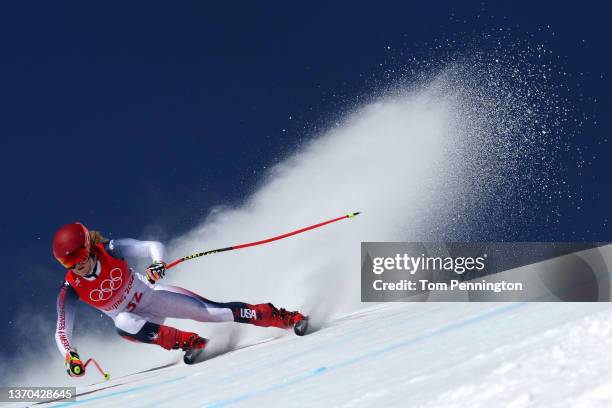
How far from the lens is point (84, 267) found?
17.7ft

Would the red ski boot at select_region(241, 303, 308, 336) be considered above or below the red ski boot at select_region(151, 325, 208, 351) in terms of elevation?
above

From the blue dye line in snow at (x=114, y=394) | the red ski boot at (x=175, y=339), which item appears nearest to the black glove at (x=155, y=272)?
the red ski boot at (x=175, y=339)

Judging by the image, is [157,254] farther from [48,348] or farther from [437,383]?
[48,348]

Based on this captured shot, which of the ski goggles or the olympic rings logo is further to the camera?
the olympic rings logo

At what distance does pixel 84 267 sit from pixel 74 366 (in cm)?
72

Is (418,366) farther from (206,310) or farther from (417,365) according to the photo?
(206,310)

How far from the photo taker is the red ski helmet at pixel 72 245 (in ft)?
17.1

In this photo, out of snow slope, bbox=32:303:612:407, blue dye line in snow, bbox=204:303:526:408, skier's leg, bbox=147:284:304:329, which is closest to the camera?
snow slope, bbox=32:303:612:407

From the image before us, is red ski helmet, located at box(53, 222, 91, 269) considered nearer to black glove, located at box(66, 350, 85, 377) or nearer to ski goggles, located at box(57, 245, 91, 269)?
ski goggles, located at box(57, 245, 91, 269)

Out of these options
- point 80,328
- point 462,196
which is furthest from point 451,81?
point 80,328

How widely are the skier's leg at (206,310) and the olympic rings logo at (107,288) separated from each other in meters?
0.33

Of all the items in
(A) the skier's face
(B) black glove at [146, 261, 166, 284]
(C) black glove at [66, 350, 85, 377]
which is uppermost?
(A) the skier's face

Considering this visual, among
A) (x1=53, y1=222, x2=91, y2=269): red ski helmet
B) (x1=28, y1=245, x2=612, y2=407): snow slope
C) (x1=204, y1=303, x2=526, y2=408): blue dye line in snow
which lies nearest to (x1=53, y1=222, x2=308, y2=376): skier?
(x1=53, y1=222, x2=91, y2=269): red ski helmet

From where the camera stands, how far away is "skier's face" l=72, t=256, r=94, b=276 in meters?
5.38
